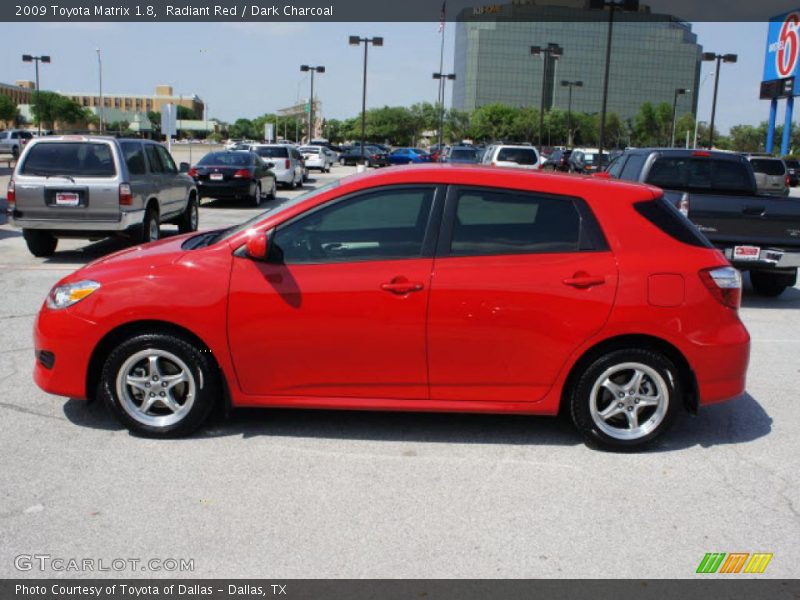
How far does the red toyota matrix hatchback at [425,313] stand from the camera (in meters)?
4.81

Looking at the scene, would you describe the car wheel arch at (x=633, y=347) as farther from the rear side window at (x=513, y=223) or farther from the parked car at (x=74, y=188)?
the parked car at (x=74, y=188)

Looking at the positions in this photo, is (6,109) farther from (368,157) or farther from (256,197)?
(256,197)

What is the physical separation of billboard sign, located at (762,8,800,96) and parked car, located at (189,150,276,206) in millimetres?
45376

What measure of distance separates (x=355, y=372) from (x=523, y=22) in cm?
13578

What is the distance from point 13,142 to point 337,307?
51433mm

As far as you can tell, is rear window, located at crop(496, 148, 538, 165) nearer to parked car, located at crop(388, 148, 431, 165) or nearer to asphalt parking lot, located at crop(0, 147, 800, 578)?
asphalt parking lot, located at crop(0, 147, 800, 578)

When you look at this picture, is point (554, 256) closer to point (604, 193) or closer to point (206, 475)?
point (604, 193)

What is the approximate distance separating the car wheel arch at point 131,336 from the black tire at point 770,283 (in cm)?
858

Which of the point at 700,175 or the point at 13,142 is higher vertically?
the point at 700,175

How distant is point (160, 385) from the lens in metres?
4.97

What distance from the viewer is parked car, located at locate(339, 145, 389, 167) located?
53.5 metres

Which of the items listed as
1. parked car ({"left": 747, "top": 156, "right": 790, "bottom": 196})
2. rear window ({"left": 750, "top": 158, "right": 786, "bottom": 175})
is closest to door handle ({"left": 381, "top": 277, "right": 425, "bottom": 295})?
parked car ({"left": 747, "top": 156, "right": 790, "bottom": 196})

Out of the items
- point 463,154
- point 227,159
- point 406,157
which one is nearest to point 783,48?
point 406,157
